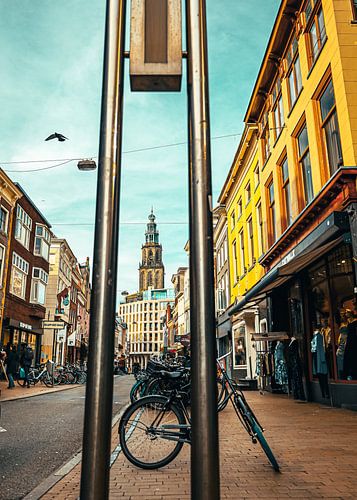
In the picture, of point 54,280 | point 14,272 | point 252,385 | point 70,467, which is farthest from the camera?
point 54,280

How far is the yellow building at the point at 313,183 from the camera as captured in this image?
10.5m

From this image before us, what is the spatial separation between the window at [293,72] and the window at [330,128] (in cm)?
215

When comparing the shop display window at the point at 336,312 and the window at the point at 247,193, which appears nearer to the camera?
the shop display window at the point at 336,312

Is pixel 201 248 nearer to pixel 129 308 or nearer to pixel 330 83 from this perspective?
pixel 330 83

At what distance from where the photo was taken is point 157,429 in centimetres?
525

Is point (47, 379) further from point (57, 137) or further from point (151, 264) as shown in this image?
point (151, 264)

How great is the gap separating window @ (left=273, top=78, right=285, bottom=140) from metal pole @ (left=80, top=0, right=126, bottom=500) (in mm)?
15057

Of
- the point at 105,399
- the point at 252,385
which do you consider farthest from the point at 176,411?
the point at 252,385

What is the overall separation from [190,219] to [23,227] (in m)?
31.1

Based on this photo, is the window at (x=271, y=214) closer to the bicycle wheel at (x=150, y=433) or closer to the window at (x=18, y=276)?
the bicycle wheel at (x=150, y=433)

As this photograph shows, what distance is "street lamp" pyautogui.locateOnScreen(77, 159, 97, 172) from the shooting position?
14969 mm

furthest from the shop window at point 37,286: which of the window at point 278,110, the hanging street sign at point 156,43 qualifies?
the hanging street sign at point 156,43

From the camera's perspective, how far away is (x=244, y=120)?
20.9 metres

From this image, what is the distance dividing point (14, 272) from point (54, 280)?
14.9 m
